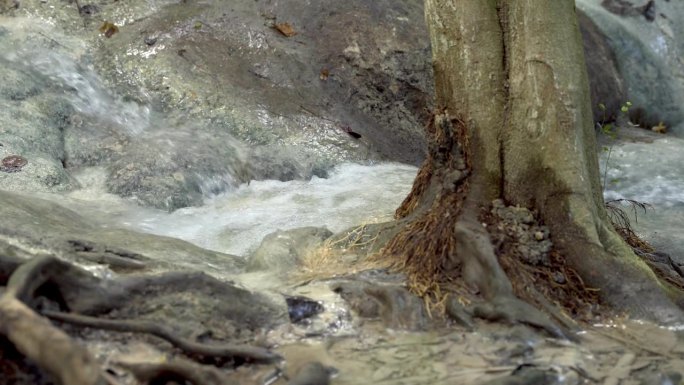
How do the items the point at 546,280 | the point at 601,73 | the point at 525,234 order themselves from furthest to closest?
the point at 601,73 < the point at 525,234 < the point at 546,280

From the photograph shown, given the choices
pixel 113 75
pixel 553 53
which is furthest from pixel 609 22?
pixel 553 53

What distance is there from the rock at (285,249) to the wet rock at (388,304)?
809 mm

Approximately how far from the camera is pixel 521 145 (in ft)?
17.7

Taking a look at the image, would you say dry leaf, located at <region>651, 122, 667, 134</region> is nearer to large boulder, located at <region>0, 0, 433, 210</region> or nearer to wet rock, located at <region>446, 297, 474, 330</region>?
large boulder, located at <region>0, 0, 433, 210</region>

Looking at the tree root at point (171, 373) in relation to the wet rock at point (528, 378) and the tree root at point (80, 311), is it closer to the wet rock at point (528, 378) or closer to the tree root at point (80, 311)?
the tree root at point (80, 311)

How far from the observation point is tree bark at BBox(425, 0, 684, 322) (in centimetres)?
511

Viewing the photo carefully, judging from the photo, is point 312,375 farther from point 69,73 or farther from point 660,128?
point 660,128

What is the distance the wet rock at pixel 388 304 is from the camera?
455cm

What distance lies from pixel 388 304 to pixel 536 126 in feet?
5.04

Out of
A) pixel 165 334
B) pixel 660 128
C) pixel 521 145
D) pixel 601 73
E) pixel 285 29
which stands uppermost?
pixel 285 29

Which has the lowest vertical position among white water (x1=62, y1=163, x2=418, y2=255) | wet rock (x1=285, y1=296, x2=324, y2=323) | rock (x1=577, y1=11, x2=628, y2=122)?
white water (x1=62, y1=163, x2=418, y2=255)

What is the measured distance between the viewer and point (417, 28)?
34.3ft

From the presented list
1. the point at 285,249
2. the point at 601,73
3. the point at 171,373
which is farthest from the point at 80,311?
the point at 601,73

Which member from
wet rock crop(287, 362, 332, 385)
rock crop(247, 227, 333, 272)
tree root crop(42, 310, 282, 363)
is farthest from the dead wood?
rock crop(247, 227, 333, 272)
